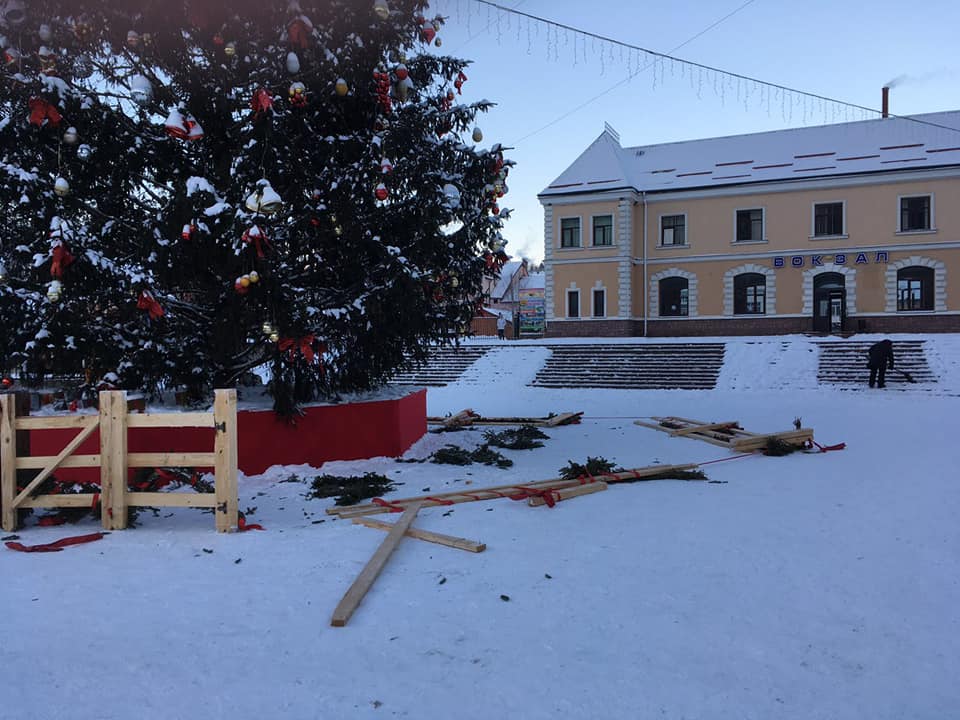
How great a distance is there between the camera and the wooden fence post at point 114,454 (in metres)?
5.87

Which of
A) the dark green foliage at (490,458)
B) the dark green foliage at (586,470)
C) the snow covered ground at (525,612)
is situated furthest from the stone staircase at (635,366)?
the snow covered ground at (525,612)

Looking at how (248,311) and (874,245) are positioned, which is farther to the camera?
(874,245)

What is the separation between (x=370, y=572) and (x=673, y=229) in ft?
102

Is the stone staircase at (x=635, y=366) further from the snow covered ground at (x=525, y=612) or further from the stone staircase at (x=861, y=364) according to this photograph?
the snow covered ground at (x=525, y=612)

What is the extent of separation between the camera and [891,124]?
1209 inches

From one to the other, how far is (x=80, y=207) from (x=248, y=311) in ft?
7.67

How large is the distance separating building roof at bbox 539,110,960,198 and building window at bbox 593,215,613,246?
4.74 feet

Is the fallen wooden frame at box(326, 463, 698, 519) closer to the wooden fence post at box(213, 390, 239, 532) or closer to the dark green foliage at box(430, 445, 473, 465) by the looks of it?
the wooden fence post at box(213, 390, 239, 532)

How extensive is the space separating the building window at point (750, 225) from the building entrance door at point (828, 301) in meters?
3.41

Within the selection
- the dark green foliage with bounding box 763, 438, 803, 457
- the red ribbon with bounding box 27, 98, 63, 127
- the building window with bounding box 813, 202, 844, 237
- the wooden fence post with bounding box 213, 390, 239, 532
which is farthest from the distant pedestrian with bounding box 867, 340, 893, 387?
the red ribbon with bounding box 27, 98, 63, 127

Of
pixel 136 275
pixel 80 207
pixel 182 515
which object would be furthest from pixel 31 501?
pixel 80 207

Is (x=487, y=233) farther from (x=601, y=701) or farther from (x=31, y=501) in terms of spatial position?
(x=601, y=701)

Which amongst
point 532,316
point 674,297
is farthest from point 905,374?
point 532,316

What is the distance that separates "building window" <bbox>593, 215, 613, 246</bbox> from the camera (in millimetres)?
32781
